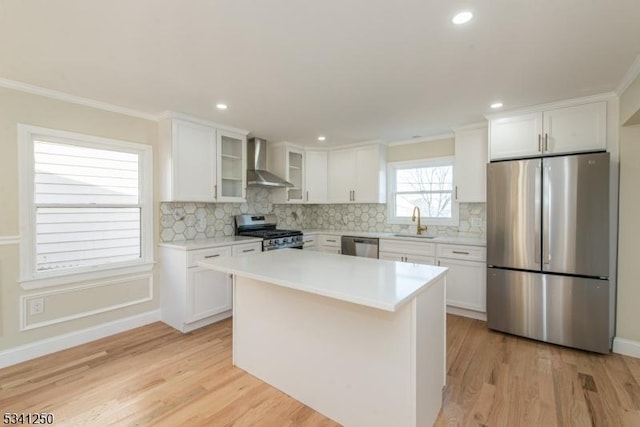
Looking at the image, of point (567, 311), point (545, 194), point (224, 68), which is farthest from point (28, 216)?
point (567, 311)

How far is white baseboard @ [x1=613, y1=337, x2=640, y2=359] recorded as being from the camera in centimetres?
257

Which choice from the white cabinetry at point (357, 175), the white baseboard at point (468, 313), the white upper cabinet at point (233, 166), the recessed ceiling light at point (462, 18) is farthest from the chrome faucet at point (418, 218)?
the recessed ceiling light at point (462, 18)

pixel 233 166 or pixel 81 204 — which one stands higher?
pixel 233 166

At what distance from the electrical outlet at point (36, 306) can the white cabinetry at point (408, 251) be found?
3.68m

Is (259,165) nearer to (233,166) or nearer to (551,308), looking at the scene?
(233,166)

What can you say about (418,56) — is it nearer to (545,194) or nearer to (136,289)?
(545,194)

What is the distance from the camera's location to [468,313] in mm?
3557

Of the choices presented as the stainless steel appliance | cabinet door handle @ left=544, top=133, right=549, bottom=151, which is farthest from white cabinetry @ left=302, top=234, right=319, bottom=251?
cabinet door handle @ left=544, top=133, right=549, bottom=151

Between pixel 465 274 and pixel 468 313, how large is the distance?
489 mm

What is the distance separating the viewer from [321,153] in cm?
508

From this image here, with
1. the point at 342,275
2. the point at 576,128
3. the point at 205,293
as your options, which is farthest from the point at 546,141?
the point at 205,293

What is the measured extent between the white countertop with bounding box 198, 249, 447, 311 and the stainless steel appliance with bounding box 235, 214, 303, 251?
1.46m

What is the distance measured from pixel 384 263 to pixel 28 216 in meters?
3.07

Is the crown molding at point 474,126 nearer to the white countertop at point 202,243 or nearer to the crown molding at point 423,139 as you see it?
the crown molding at point 423,139
